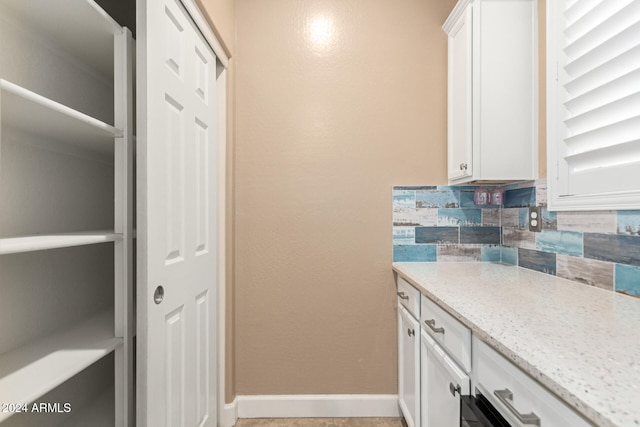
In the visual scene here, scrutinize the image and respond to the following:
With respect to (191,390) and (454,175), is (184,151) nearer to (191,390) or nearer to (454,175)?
(191,390)

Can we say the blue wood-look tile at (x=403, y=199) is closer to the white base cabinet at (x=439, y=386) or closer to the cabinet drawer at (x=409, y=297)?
the cabinet drawer at (x=409, y=297)

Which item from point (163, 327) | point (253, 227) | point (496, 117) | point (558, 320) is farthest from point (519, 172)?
point (163, 327)

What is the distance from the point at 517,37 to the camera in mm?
1596

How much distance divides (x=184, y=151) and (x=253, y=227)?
29.8 inches

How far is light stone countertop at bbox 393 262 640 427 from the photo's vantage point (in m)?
0.53

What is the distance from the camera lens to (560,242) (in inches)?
56.7

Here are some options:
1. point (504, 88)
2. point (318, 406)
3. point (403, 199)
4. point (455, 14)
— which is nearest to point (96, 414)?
point (318, 406)

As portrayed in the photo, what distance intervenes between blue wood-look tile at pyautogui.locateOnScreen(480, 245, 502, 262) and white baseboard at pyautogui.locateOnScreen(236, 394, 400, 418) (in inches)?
40.7

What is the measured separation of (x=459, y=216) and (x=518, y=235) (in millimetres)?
334

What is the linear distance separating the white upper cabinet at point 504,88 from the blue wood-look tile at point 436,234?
45 cm

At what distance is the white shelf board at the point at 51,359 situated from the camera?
0.71 metres

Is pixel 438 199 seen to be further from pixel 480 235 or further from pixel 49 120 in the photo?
pixel 49 120

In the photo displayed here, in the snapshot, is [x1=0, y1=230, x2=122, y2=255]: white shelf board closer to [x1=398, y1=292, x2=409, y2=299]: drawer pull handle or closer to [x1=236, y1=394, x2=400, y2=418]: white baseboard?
[x1=398, y1=292, x2=409, y2=299]: drawer pull handle

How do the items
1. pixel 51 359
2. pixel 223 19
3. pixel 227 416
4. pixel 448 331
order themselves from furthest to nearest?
pixel 227 416, pixel 223 19, pixel 448 331, pixel 51 359
